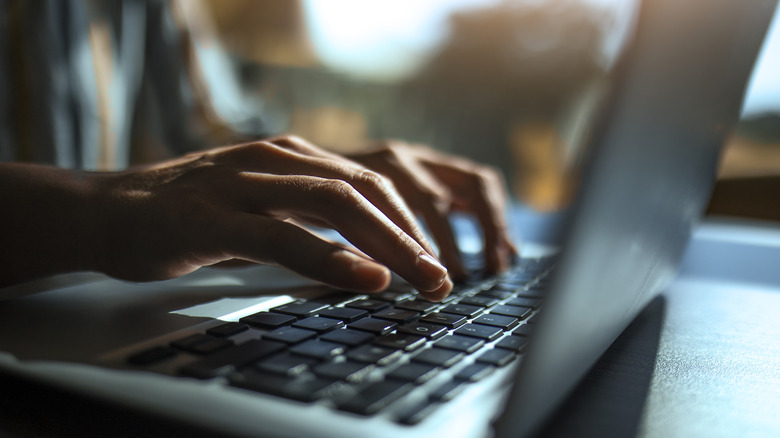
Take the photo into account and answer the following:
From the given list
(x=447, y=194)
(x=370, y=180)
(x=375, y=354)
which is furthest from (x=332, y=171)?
(x=447, y=194)

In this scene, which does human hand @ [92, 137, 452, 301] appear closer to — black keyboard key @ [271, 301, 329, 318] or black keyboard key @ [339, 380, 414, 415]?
black keyboard key @ [271, 301, 329, 318]

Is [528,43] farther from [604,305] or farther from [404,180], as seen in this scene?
[604,305]

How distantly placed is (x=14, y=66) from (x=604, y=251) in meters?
1.11

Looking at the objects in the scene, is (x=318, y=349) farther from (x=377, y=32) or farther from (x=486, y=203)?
(x=377, y=32)

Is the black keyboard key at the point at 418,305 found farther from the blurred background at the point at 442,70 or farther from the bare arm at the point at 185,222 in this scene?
the blurred background at the point at 442,70

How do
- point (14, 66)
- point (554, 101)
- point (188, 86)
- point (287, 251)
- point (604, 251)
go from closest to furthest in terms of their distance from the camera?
point (604, 251) → point (287, 251) → point (14, 66) → point (188, 86) → point (554, 101)

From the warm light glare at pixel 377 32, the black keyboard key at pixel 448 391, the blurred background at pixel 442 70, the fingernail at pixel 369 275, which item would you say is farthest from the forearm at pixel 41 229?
the warm light glare at pixel 377 32

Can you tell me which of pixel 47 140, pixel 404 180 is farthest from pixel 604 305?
pixel 47 140

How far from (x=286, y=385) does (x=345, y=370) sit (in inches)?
1.3

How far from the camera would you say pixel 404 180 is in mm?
753

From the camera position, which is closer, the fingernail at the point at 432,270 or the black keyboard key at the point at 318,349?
the black keyboard key at the point at 318,349

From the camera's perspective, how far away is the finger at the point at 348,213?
15.9 inches

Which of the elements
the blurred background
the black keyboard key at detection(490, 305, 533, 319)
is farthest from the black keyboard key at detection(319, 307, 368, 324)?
the blurred background

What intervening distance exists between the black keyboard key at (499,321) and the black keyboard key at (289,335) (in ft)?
0.41
